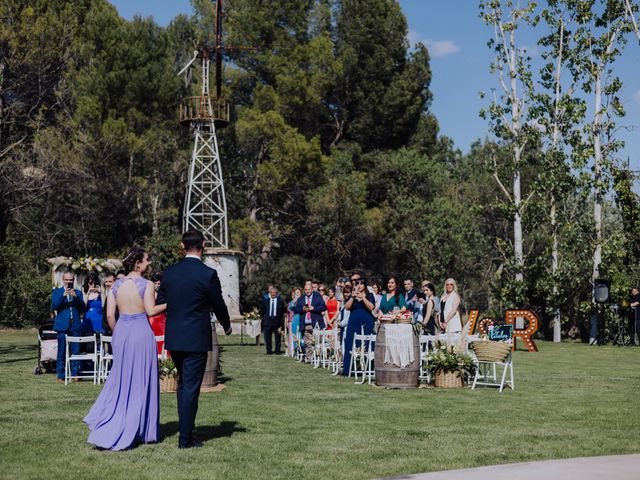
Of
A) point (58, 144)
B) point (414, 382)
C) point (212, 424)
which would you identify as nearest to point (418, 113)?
point (58, 144)

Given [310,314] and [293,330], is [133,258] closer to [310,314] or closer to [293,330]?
[310,314]

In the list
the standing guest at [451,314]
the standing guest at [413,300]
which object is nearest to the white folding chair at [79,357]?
the standing guest at [451,314]

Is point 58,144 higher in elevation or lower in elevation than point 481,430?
higher

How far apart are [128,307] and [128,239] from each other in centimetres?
3433

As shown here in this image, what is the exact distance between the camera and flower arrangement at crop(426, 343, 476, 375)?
1412cm

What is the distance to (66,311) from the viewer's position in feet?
50.7

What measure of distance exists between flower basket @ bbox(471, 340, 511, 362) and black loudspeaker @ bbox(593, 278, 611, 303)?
19.0 meters

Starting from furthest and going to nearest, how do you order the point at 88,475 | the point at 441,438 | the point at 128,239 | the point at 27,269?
1. the point at 128,239
2. the point at 27,269
3. the point at 441,438
4. the point at 88,475

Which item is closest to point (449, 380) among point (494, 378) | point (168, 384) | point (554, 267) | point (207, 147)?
point (494, 378)

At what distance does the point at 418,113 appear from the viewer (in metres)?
47.3

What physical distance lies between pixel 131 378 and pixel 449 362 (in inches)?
270

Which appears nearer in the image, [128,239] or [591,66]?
[591,66]

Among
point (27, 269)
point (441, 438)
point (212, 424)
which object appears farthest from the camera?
point (27, 269)

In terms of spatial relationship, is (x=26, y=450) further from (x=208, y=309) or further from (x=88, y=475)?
(x=208, y=309)
